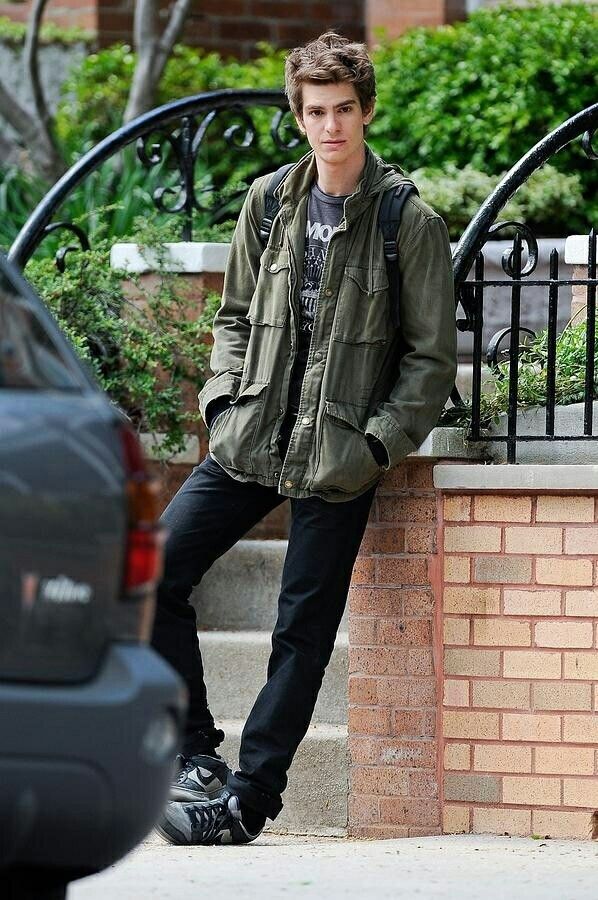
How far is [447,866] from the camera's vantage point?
13.9 feet

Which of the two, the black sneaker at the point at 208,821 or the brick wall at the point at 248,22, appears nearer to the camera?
the black sneaker at the point at 208,821

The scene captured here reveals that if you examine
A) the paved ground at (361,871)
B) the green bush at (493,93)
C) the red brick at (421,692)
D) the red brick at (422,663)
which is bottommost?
the paved ground at (361,871)

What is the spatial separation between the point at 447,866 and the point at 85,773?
1.88 metres

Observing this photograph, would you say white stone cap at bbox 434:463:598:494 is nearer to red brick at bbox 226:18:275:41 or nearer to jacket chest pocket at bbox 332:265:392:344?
jacket chest pocket at bbox 332:265:392:344

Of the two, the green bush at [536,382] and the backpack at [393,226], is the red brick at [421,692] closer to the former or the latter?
the green bush at [536,382]

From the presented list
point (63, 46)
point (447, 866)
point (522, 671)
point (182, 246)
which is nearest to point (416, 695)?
point (522, 671)

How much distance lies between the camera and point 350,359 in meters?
4.43

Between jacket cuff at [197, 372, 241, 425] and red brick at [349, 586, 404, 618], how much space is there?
0.80 m

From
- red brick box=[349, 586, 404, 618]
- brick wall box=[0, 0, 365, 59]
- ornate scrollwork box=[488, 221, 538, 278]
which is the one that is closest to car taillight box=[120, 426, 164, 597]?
red brick box=[349, 586, 404, 618]

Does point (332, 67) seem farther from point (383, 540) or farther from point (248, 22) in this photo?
point (248, 22)

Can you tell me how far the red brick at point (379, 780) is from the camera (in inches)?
194

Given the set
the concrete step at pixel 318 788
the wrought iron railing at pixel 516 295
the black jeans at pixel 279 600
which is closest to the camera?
the black jeans at pixel 279 600

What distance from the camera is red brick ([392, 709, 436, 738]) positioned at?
4883 millimetres

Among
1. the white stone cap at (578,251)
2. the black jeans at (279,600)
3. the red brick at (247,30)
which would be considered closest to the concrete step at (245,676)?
the black jeans at (279,600)
